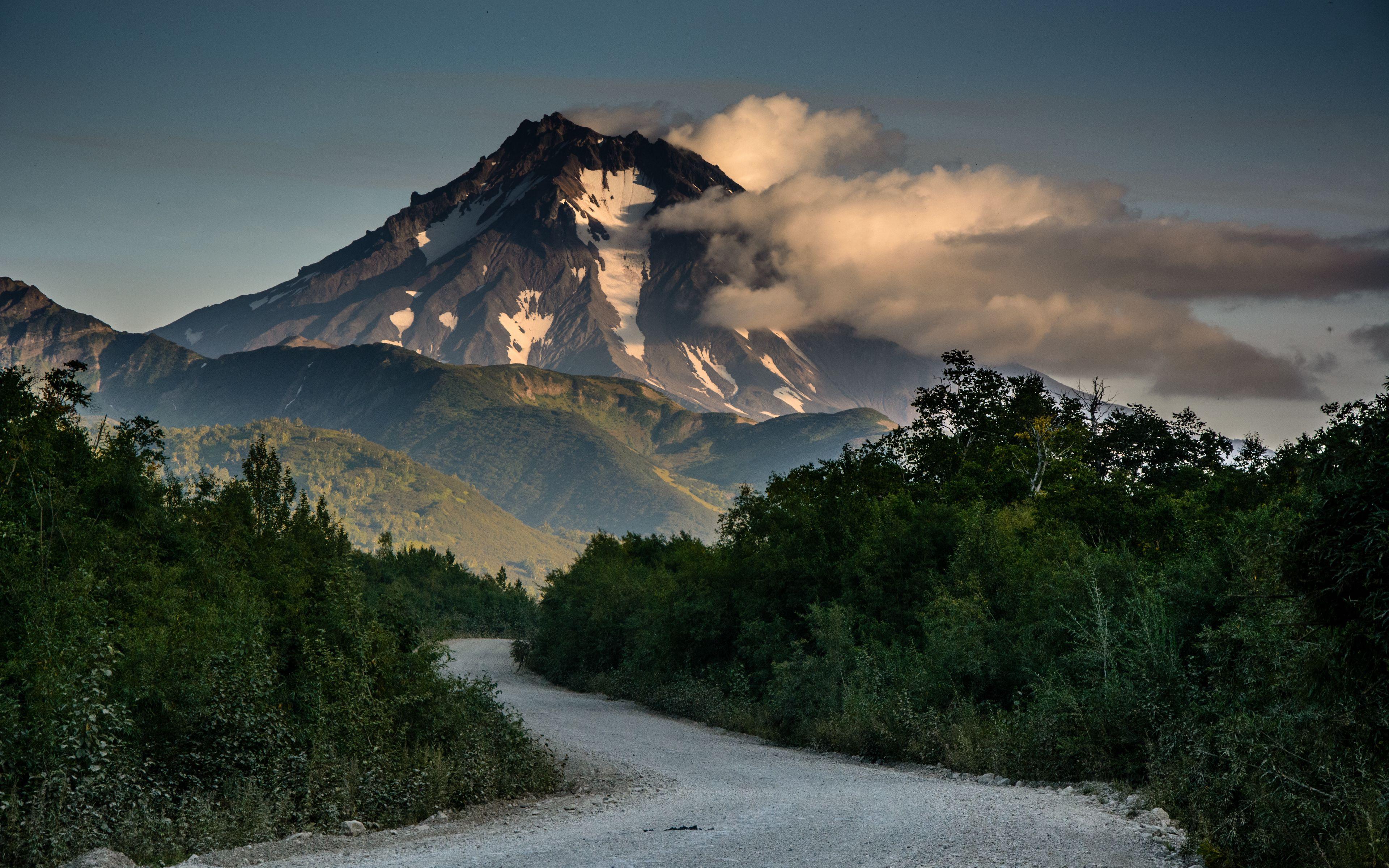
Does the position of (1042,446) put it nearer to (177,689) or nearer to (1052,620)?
(1052,620)

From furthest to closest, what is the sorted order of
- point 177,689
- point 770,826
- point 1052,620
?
point 1052,620 < point 177,689 < point 770,826

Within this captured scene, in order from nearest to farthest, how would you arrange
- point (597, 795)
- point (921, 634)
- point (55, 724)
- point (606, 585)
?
point (55, 724) < point (597, 795) < point (921, 634) < point (606, 585)

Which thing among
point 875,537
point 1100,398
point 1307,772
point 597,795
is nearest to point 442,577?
point 1100,398

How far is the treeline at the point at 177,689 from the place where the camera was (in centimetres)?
993

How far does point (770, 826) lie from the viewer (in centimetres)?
1130

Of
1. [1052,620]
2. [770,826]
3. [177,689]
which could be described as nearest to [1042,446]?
[1052,620]

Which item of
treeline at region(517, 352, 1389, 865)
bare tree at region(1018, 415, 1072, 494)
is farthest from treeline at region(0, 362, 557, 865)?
bare tree at region(1018, 415, 1072, 494)

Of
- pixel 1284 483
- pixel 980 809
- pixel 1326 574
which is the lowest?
pixel 980 809

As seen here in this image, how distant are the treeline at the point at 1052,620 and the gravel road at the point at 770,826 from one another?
1227mm

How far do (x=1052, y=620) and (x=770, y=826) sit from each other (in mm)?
8649

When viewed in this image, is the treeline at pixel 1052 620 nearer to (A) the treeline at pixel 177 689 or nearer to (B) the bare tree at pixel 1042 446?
(B) the bare tree at pixel 1042 446

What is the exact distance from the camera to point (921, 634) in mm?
23312

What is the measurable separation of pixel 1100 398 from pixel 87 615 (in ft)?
137

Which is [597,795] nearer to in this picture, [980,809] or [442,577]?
[980,809]
